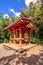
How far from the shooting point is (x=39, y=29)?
22.5 metres

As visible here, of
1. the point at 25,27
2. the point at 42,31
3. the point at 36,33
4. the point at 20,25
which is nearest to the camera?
the point at 20,25

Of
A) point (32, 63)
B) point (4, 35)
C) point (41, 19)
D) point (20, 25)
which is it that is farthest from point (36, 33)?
point (32, 63)

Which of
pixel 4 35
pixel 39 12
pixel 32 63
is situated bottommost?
pixel 32 63

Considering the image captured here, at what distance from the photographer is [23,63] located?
7.36 metres

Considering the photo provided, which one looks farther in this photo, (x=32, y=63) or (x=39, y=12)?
(x=39, y=12)

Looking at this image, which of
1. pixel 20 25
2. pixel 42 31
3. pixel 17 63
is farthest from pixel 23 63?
pixel 42 31

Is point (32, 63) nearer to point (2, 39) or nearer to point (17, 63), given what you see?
point (17, 63)

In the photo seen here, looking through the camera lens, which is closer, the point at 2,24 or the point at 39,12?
the point at 39,12

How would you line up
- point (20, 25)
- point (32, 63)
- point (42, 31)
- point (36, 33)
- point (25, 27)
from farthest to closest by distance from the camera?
point (36, 33)
point (42, 31)
point (25, 27)
point (20, 25)
point (32, 63)

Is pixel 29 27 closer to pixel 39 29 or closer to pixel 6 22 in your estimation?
pixel 39 29

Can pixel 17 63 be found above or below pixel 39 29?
below

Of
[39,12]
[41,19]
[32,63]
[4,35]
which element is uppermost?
[39,12]

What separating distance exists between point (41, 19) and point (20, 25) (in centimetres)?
337

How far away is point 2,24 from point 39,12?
11888 mm
